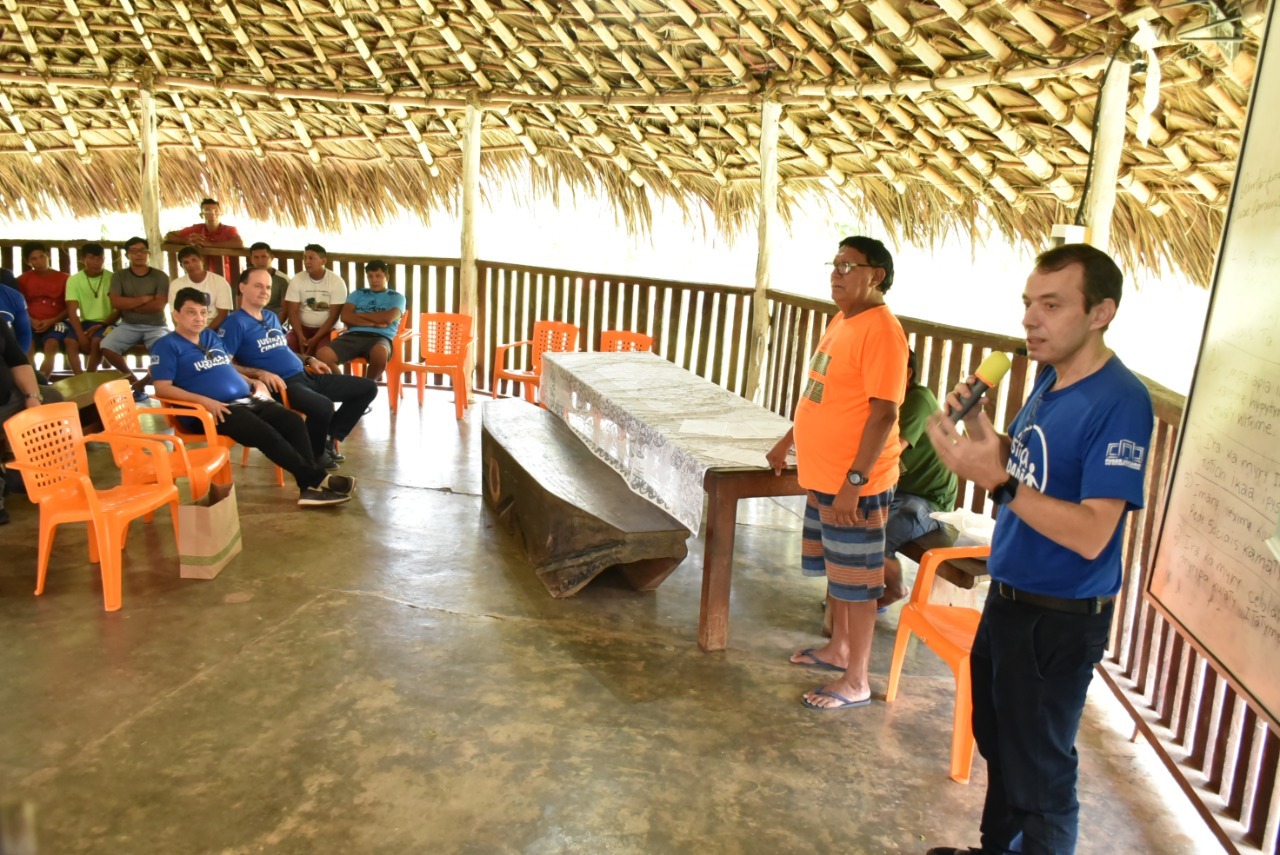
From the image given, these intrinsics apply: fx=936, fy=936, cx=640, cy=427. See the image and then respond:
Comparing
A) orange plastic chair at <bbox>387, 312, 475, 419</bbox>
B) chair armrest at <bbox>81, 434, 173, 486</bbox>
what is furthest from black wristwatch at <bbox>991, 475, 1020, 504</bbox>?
orange plastic chair at <bbox>387, 312, 475, 419</bbox>

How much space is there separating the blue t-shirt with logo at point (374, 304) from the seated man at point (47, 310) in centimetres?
231

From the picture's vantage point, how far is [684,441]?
12.6 feet

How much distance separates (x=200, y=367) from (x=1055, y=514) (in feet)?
14.7

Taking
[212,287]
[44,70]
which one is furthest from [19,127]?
[212,287]

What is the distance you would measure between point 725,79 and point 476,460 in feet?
11.8

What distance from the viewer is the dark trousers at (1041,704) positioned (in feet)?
6.79

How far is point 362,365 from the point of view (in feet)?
25.5

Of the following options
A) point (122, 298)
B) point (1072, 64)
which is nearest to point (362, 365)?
point (122, 298)

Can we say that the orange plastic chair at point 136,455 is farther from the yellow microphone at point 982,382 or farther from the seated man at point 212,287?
the yellow microphone at point 982,382

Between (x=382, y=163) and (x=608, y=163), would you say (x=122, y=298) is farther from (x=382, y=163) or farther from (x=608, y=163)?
(x=608, y=163)

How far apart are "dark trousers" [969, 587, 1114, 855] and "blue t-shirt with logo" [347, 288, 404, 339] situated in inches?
246

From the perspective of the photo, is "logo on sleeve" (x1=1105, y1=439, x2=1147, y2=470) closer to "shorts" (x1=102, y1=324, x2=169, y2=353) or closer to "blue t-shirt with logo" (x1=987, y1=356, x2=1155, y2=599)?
"blue t-shirt with logo" (x1=987, y1=356, x2=1155, y2=599)

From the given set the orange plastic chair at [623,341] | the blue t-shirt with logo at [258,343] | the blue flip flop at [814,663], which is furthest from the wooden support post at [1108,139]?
the blue t-shirt with logo at [258,343]

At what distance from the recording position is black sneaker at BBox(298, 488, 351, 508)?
5.20m
